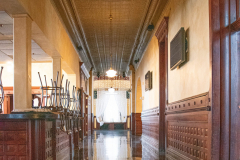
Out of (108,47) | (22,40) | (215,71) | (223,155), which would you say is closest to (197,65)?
(215,71)

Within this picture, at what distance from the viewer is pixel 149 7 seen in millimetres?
7234

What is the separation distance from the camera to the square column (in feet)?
15.5

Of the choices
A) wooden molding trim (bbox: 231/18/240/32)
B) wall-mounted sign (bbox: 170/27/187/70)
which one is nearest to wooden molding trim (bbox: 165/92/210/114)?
wall-mounted sign (bbox: 170/27/187/70)

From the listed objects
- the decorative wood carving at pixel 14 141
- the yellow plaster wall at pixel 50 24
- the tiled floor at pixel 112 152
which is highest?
the yellow plaster wall at pixel 50 24

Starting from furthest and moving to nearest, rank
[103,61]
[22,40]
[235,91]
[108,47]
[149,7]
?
[103,61] → [108,47] → [149,7] → [22,40] → [235,91]

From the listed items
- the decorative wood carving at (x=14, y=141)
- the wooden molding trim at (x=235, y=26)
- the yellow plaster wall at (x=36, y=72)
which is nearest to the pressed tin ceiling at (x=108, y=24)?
the yellow plaster wall at (x=36, y=72)

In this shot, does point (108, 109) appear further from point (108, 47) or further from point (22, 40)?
point (22, 40)

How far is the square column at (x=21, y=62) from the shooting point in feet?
15.5

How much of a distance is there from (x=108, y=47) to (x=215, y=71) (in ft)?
28.3

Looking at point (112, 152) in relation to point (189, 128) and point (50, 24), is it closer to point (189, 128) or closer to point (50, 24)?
point (189, 128)

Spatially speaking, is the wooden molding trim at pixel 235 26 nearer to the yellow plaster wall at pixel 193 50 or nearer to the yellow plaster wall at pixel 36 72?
the yellow plaster wall at pixel 193 50

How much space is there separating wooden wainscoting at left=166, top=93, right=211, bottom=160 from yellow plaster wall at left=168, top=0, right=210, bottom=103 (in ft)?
0.65

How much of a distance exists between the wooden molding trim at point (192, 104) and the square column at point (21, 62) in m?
2.86

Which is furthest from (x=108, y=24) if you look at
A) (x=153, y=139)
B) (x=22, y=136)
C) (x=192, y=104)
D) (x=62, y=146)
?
(x=22, y=136)
